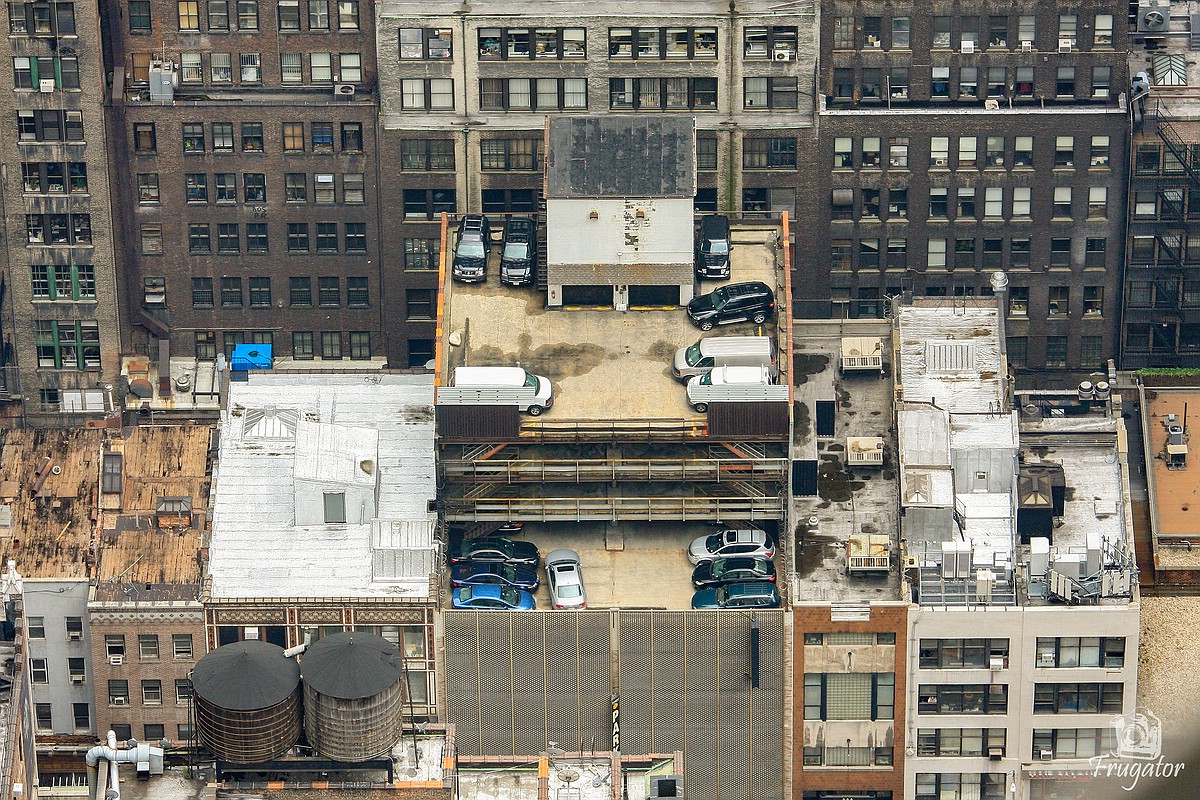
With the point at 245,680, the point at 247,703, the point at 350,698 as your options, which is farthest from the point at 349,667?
the point at 247,703

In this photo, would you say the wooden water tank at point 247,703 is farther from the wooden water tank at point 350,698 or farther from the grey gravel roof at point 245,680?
the wooden water tank at point 350,698

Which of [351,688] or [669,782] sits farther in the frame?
[669,782]

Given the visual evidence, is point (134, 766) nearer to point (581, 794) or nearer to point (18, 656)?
point (18, 656)

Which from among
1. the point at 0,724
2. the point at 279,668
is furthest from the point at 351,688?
the point at 0,724

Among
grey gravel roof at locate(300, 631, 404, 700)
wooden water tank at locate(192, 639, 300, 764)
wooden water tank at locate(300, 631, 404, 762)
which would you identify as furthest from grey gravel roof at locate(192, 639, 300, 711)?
wooden water tank at locate(300, 631, 404, 762)

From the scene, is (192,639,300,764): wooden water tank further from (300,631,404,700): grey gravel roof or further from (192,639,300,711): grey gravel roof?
(300,631,404,700): grey gravel roof
